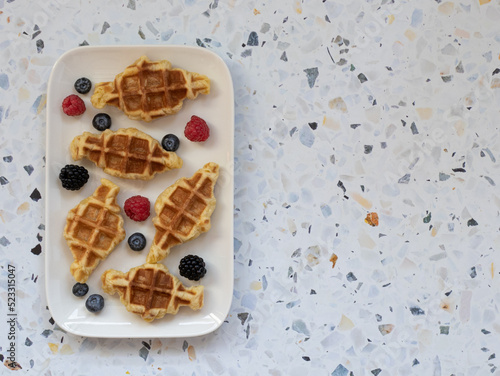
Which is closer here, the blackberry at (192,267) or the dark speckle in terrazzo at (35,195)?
the blackberry at (192,267)

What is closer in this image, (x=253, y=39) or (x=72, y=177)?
(x=72, y=177)

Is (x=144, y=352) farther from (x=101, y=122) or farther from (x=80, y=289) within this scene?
(x=101, y=122)

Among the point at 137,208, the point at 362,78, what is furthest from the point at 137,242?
the point at 362,78

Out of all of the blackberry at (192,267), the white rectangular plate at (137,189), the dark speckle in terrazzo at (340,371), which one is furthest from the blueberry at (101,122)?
the dark speckle in terrazzo at (340,371)

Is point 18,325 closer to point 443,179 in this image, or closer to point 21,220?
point 21,220

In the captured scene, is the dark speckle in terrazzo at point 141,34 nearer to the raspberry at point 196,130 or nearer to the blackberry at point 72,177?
the raspberry at point 196,130

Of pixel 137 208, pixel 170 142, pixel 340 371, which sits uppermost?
pixel 170 142

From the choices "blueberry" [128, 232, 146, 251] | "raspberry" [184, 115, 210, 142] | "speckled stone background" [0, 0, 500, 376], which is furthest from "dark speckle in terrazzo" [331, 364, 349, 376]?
"raspberry" [184, 115, 210, 142]

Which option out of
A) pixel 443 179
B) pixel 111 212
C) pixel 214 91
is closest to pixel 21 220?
pixel 111 212
